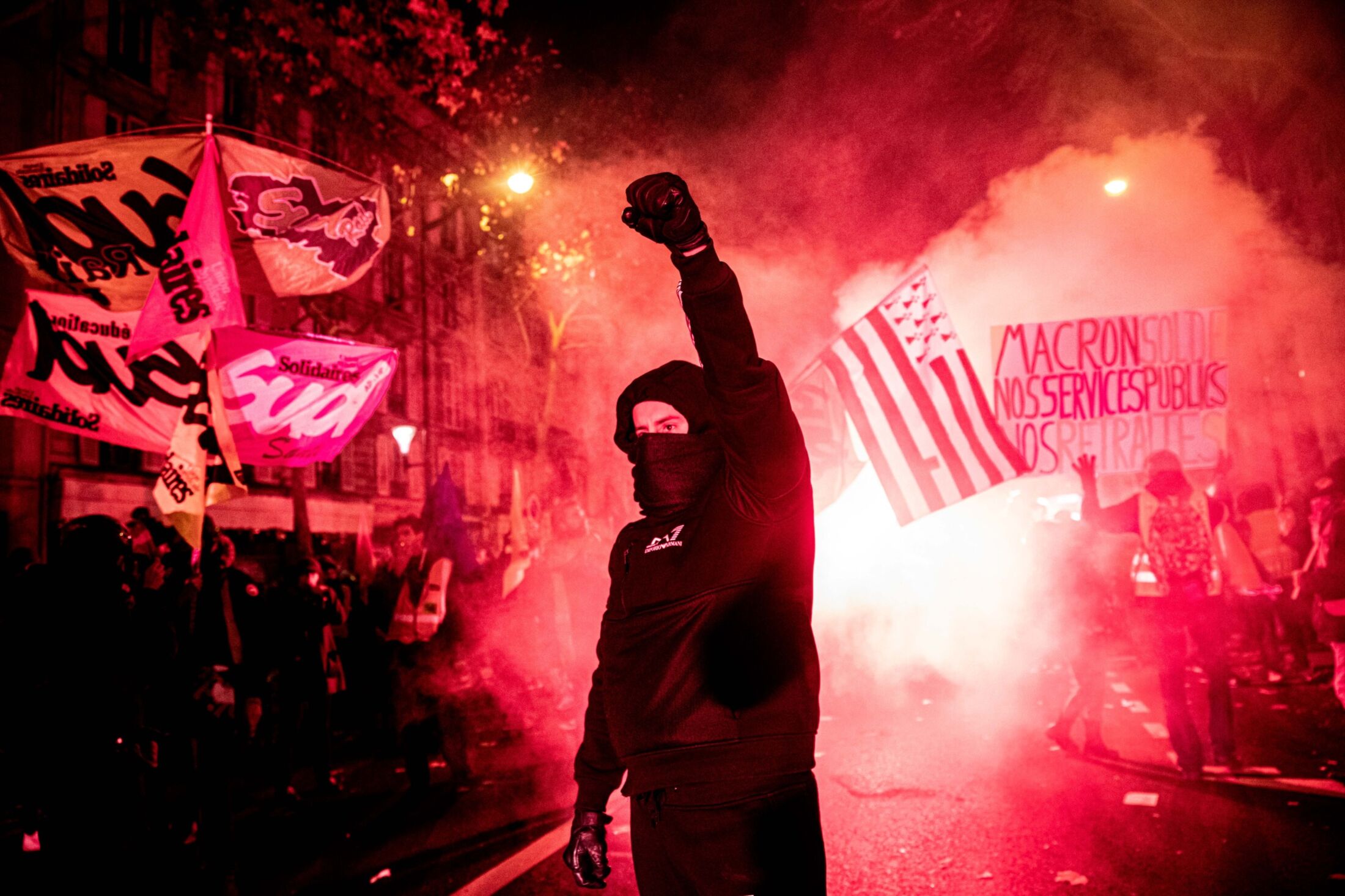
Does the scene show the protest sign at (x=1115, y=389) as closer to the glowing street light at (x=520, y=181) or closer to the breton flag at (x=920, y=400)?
the breton flag at (x=920, y=400)

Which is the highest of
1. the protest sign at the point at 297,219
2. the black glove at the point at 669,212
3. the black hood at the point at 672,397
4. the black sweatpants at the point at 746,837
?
the protest sign at the point at 297,219


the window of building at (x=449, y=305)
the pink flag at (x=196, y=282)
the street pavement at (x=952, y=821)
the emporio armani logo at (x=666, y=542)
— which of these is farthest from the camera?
the window of building at (x=449, y=305)

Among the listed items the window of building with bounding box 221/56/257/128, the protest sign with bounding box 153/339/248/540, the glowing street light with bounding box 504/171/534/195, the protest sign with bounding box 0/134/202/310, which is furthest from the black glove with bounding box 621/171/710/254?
the window of building with bounding box 221/56/257/128

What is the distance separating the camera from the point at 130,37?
805 inches

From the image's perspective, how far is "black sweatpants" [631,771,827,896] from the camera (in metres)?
2.12

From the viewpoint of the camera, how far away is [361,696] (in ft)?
32.5

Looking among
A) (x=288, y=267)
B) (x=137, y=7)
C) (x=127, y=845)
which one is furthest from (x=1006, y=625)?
(x=137, y=7)

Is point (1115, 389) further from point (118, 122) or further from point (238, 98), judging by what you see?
point (238, 98)

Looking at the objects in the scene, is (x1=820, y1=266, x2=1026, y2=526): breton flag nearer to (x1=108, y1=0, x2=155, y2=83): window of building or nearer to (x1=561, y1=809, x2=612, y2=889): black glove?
(x1=561, y1=809, x2=612, y2=889): black glove

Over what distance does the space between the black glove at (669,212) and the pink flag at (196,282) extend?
520 centimetres

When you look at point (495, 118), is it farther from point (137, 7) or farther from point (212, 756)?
point (212, 756)

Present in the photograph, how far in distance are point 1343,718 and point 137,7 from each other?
23050 mm

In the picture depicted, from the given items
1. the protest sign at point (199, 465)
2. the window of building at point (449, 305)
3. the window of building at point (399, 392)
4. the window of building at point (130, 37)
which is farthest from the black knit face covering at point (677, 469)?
the window of building at point (449, 305)

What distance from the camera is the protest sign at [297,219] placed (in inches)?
284
